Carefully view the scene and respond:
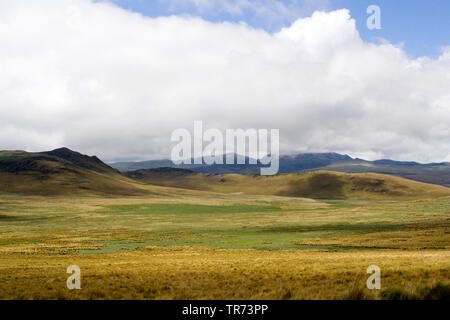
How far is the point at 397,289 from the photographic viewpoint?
608 inches

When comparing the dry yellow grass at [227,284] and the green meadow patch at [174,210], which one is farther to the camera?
the green meadow patch at [174,210]

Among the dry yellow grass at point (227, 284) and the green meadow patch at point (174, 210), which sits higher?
the dry yellow grass at point (227, 284)

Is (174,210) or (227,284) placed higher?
(227,284)

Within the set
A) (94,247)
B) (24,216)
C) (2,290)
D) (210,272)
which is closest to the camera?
(2,290)

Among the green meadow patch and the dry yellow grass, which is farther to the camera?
the green meadow patch

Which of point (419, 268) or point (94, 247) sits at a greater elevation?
point (419, 268)

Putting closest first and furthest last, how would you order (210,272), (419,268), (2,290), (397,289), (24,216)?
(397,289) < (2,290) < (419,268) < (210,272) < (24,216)

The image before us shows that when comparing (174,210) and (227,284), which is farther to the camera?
(174,210)

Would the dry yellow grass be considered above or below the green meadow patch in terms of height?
above

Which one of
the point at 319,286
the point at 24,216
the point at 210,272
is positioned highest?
the point at 319,286

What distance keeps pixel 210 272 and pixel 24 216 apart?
128 meters
